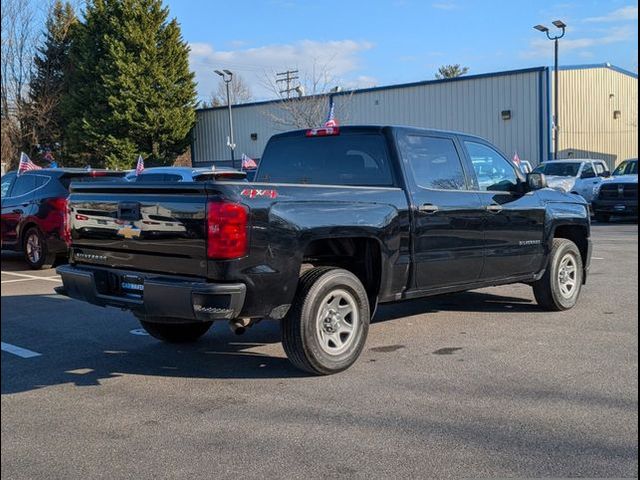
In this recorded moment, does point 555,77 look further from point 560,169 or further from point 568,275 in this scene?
point 568,275

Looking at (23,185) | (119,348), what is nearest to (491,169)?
(119,348)

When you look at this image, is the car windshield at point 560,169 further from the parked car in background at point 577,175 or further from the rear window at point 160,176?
the rear window at point 160,176

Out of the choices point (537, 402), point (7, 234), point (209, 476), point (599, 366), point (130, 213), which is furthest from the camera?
point (7, 234)

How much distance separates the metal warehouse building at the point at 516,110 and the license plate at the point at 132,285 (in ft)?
87.0

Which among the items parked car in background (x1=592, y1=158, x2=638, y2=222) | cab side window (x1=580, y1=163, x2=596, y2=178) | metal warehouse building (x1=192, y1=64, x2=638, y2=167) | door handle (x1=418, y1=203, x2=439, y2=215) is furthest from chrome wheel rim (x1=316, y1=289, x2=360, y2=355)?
metal warehouse building (x1=192, y1=64, x2=638, y2=167)

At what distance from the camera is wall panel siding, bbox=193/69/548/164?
30.1m

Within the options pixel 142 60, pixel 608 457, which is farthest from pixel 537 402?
pixel 142 60

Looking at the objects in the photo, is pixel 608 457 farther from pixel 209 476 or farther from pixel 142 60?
pixel 142 60

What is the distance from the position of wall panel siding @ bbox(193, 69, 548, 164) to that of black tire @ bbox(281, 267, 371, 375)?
87.6ft

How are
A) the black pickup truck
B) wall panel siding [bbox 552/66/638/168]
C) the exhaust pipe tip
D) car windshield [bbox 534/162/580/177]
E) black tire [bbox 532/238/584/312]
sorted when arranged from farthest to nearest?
1. wall panel siding [bbox 552/66/638/168]
2. car windshield [bbox 534/162/580/177]
3. black tire [bbox 532/238/584/312]
4. the exhaust pipe tip
5. the black pickup truck

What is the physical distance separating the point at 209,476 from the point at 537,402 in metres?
2.34

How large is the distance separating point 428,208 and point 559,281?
253 cm

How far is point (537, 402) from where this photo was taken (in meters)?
4.59

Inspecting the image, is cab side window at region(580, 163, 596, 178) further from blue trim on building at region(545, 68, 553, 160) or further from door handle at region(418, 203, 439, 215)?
door handle at region(418, 203, 439, 215)
